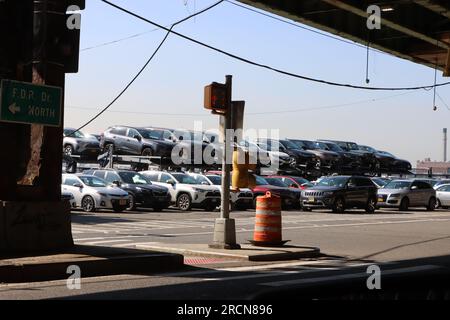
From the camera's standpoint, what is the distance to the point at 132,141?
3453 cm

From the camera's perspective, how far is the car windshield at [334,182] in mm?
30675

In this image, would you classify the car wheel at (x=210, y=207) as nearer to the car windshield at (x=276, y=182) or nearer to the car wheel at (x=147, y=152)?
the car windshield at (x=276, y=182)

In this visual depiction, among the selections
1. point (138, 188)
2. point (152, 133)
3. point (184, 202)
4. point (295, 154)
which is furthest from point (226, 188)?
point (295, 154)

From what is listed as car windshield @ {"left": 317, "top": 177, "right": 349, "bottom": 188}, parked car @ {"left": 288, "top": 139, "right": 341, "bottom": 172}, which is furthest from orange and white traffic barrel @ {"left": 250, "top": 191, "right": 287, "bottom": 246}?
parked car @ {"left": 288, "top": 139, "right": 341, "bottom": 172}

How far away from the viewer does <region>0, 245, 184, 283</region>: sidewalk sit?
9156 mm

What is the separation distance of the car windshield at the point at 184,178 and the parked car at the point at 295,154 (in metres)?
9.37

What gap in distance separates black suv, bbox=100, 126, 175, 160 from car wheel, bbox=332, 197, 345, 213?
9207 mm

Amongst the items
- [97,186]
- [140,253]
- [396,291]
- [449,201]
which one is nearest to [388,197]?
[449,201]

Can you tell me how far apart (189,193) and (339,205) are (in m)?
6.89

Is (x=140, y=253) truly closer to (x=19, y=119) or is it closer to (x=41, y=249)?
(x=41, y=249)

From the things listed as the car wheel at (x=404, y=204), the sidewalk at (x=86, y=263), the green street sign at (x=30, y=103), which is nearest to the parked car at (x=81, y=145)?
the car wheel at (x=404, y=204)

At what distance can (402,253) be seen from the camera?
14.2 meters

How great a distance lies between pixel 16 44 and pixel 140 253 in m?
4.00
